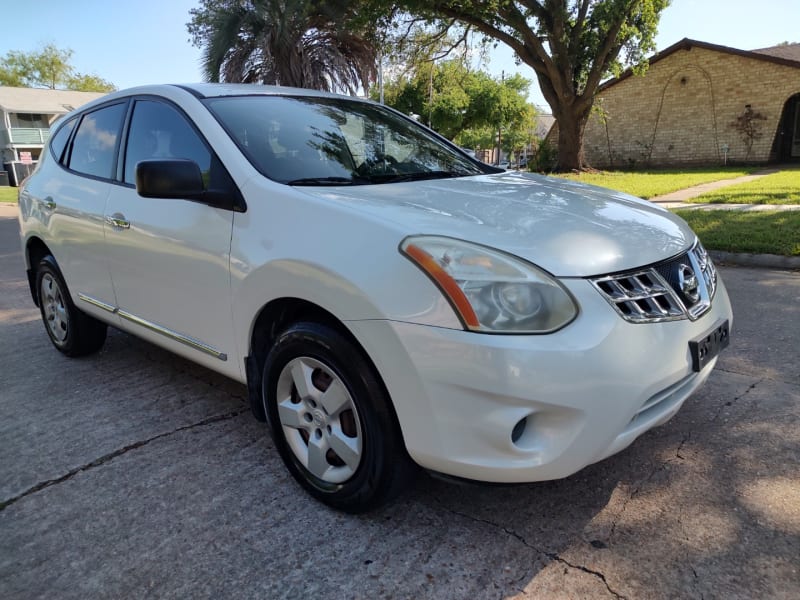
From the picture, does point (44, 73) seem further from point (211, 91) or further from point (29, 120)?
point (211, 91)

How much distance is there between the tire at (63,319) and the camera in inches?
162

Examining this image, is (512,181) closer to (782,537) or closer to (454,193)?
(454,193)

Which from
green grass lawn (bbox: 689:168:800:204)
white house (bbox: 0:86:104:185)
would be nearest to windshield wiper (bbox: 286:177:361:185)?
green grass lawn (bbox: 689:168:800:204)

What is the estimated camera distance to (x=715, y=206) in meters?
10.1

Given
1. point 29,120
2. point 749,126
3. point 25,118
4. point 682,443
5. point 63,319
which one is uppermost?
point 25,118

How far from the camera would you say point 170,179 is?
2551 millimetres

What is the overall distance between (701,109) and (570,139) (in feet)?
25.5

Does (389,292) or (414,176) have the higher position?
(414,176)

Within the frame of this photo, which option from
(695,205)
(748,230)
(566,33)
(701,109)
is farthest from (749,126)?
(748,230)

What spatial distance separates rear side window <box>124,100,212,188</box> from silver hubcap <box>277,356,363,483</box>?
1.05 metres

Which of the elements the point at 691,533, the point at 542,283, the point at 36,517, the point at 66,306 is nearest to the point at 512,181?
the point at 542,283

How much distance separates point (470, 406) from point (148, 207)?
6.75 feet

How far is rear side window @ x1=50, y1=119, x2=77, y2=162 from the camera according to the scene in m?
4.20

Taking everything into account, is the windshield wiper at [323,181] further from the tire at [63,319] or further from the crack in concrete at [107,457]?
the tire at [63,319]
